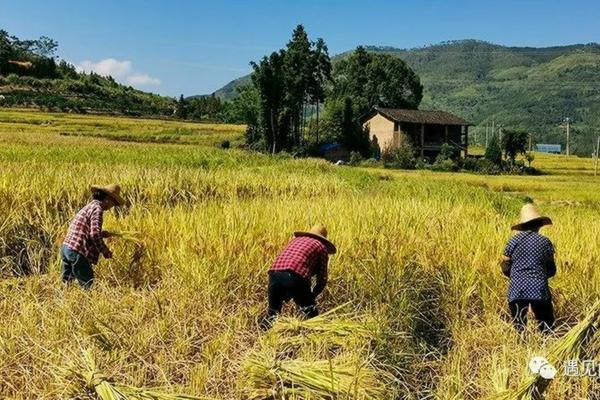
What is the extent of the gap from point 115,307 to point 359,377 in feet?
6.97

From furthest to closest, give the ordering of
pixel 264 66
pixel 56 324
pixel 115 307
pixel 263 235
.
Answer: pixel 264 66
pixel 263 235
pixel 115 307
pixel 56 324

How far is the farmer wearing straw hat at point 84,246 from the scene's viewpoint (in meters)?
5.63

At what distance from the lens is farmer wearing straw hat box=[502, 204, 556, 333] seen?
4875 millimetres

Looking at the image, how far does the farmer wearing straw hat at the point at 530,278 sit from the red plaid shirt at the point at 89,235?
11.9 feet

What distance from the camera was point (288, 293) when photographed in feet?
15.9

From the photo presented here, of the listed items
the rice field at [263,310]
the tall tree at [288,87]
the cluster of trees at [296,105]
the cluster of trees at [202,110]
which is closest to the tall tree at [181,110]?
the cluster of trees at [202,110]

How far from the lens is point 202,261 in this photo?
17.3 ft

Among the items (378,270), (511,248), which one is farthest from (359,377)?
(511,248)

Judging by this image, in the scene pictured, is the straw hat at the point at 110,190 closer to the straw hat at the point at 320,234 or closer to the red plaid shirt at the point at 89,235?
the red plaid shirt at the point at 89,235

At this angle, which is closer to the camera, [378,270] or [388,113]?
[378,270]

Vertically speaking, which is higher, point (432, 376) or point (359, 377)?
point (359, 377)

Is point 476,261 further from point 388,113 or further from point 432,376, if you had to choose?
point 388,113

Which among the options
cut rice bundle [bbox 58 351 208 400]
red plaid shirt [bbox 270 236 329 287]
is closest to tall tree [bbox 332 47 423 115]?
red plaid shirt [bbox 270 236 329 287]

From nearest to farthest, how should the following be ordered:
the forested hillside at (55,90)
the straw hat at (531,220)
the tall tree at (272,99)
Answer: the straw hat at (531,220) < the tall tree at (272,99) < the forested hillside at (55,90)
